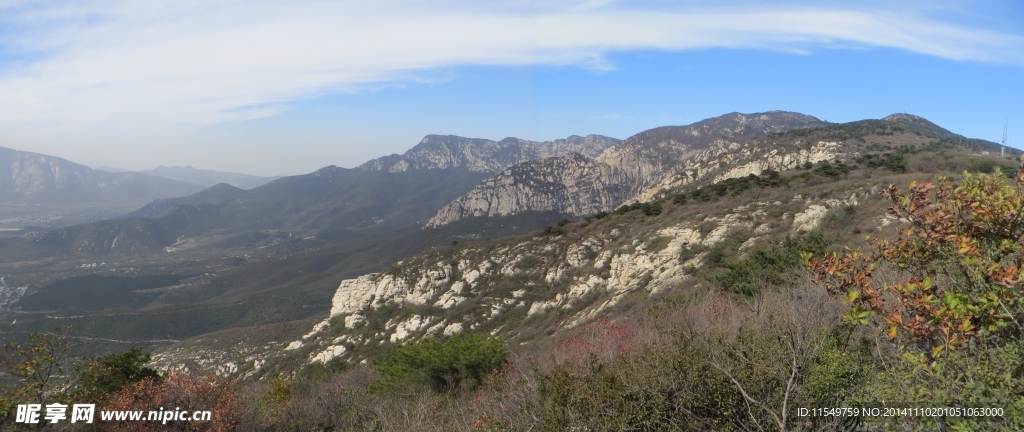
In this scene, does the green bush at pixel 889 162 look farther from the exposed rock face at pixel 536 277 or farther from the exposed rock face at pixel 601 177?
the exposed rock face at pixel 601 177

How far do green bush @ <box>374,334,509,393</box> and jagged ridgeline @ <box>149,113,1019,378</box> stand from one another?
7.23 metres

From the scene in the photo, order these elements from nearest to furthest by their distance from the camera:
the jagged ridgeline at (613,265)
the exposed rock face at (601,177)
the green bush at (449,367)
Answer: the green bush at (449,367) → the jagged ridgeline at (613,265) → the exposed rock face at (601,177)

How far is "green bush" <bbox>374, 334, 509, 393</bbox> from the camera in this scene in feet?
51.9

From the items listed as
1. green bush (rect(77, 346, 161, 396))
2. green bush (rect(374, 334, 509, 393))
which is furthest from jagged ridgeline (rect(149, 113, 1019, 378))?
green bush (rect(77, 346, 161, 396))

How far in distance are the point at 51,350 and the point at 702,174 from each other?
243 ft

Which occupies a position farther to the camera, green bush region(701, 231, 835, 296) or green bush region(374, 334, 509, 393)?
green bush region(701, 231, 835, 296)

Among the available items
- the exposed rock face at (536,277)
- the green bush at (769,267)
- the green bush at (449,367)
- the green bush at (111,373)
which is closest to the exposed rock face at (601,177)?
the exposed rock face at (536,277)

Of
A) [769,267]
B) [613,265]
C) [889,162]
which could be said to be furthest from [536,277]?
[889,162]

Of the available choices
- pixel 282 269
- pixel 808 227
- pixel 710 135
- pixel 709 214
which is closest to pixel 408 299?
pixel 709 214

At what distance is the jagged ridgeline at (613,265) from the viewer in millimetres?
24938

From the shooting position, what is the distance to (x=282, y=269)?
140 meters

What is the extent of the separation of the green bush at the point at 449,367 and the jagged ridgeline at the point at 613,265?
7229 millimetres

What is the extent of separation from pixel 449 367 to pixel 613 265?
20163 mm

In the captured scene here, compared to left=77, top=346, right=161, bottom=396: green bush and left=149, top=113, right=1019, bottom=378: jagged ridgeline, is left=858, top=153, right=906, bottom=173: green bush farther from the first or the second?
left=77, top=346, right=161, bottom=396: green bush
